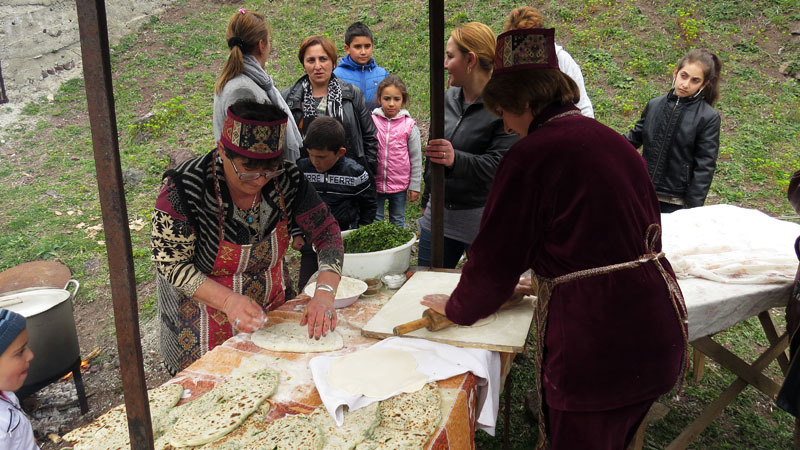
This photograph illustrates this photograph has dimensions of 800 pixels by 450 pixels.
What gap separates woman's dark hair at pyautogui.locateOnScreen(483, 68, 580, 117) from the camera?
190 cm

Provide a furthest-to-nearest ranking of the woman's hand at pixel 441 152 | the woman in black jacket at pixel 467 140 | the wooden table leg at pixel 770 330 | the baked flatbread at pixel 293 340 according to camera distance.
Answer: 1. the wooden table leg at pixel 770 330
2. the woman in black jacket at pixel 467 140
3. the woman's hand at pixel 441 152
4. the baked flatbread at pixel 293 340

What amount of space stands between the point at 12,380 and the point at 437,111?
7.78 feet

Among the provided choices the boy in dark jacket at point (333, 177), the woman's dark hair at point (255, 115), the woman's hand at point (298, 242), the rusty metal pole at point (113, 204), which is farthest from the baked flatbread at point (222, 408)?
the boy in dark jacket at point (333, 177)

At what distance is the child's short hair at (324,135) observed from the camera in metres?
3.71

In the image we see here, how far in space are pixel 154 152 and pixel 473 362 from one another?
861 centimetres

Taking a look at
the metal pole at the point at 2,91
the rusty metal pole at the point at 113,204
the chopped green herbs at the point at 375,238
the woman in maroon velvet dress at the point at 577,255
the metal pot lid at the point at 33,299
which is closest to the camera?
the rusty metal pole at the point at 113,204

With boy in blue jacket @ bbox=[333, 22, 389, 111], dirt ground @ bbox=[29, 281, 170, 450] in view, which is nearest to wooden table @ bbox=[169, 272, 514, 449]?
dirt ground @ bbox=[29, 281, 170, 450]

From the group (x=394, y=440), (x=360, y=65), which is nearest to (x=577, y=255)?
(x=394, y=440)

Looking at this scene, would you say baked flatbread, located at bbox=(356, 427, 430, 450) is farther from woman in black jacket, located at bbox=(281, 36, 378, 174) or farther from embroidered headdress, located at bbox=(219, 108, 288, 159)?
woman in black jacket, located at bbox=(281, 36, 378, 174)

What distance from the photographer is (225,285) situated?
2344 millimetres

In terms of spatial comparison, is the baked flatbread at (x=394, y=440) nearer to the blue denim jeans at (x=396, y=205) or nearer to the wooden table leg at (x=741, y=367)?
the wooden table leg at (x=741, y=367)

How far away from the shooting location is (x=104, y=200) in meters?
1.38

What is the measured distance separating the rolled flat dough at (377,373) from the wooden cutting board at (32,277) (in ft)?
9.77

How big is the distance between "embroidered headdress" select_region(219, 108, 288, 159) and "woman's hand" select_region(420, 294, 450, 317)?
0.86 meters
